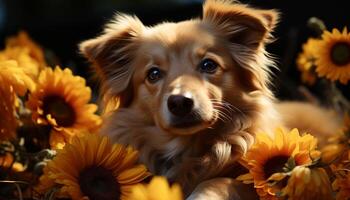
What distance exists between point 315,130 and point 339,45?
140 cm

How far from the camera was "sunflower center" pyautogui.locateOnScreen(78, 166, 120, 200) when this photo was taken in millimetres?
1742

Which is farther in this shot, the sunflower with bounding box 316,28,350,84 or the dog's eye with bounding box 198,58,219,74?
the dog's eye with bounding box 198,58,219,74

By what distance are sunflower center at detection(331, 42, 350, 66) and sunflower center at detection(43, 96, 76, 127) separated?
0.93 m

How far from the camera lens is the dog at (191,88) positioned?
2195 millimetres

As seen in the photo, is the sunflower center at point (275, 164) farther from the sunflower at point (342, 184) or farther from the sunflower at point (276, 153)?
the sunflower at point (342, 184)

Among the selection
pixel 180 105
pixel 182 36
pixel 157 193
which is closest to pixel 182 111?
pixel 180 105

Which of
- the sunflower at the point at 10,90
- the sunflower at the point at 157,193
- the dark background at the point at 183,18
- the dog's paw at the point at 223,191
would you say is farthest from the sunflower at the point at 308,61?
the sunflower at the point at 157,193

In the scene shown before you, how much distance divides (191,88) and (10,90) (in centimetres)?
60

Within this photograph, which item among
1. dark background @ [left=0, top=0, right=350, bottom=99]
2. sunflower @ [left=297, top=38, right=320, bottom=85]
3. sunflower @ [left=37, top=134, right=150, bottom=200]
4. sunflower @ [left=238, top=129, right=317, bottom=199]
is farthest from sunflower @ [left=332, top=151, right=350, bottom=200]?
dark background @ [left=0, top=0, right=350, bottom=99]

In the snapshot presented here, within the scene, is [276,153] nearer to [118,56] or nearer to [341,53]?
[341,53]

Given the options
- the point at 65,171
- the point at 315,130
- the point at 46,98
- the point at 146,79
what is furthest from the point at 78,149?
the point at 315,130

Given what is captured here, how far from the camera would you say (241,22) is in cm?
244

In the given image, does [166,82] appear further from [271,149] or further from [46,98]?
[271,149]

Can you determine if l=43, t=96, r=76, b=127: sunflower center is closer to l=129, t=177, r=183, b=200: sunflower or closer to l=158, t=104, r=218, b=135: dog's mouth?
l=158, t=104, r=218, b=135: dog's mouth
